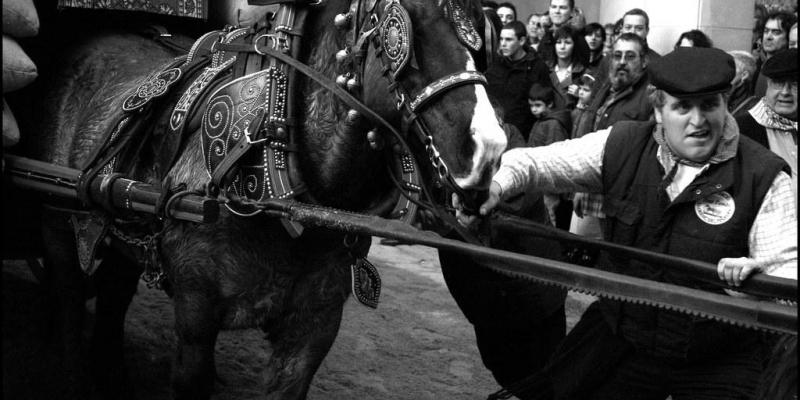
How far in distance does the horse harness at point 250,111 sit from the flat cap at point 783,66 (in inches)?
80.9

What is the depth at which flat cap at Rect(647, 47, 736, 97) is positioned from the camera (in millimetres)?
2943

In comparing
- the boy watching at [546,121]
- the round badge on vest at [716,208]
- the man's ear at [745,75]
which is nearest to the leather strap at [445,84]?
the round badge on vest at [716,208]

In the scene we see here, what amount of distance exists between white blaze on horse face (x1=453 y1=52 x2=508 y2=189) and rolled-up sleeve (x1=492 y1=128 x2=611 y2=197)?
519 millimetres

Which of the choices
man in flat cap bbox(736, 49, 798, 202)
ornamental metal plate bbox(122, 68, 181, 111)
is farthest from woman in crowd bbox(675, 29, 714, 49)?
ornamental metal plate bbox(122, 68, 181, 111)

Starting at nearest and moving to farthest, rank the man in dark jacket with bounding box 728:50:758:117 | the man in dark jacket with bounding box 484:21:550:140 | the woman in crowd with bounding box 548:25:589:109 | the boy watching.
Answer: the man in dark jacket with bounding box 728:50:758:117 < the boy watching < the man in dark jacket with bounding box 484:21:550:140 < the woman in crowd with bounding box 548:25:589:109

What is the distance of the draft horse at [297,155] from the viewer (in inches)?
112

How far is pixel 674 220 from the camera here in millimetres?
3072

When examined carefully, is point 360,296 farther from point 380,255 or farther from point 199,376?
point 380,255

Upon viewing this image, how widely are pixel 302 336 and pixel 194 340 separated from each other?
37 cm

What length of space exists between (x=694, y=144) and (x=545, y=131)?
3.68m

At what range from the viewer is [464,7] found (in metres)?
2.96

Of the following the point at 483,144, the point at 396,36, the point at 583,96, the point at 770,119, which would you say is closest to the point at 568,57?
the point at 583,96

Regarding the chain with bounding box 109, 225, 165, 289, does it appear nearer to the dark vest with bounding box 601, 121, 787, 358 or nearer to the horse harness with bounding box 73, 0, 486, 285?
the horse harness with bounding box 73, 0, 486, 285

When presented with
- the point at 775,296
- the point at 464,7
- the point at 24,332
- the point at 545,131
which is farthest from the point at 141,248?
the point at 545,131
